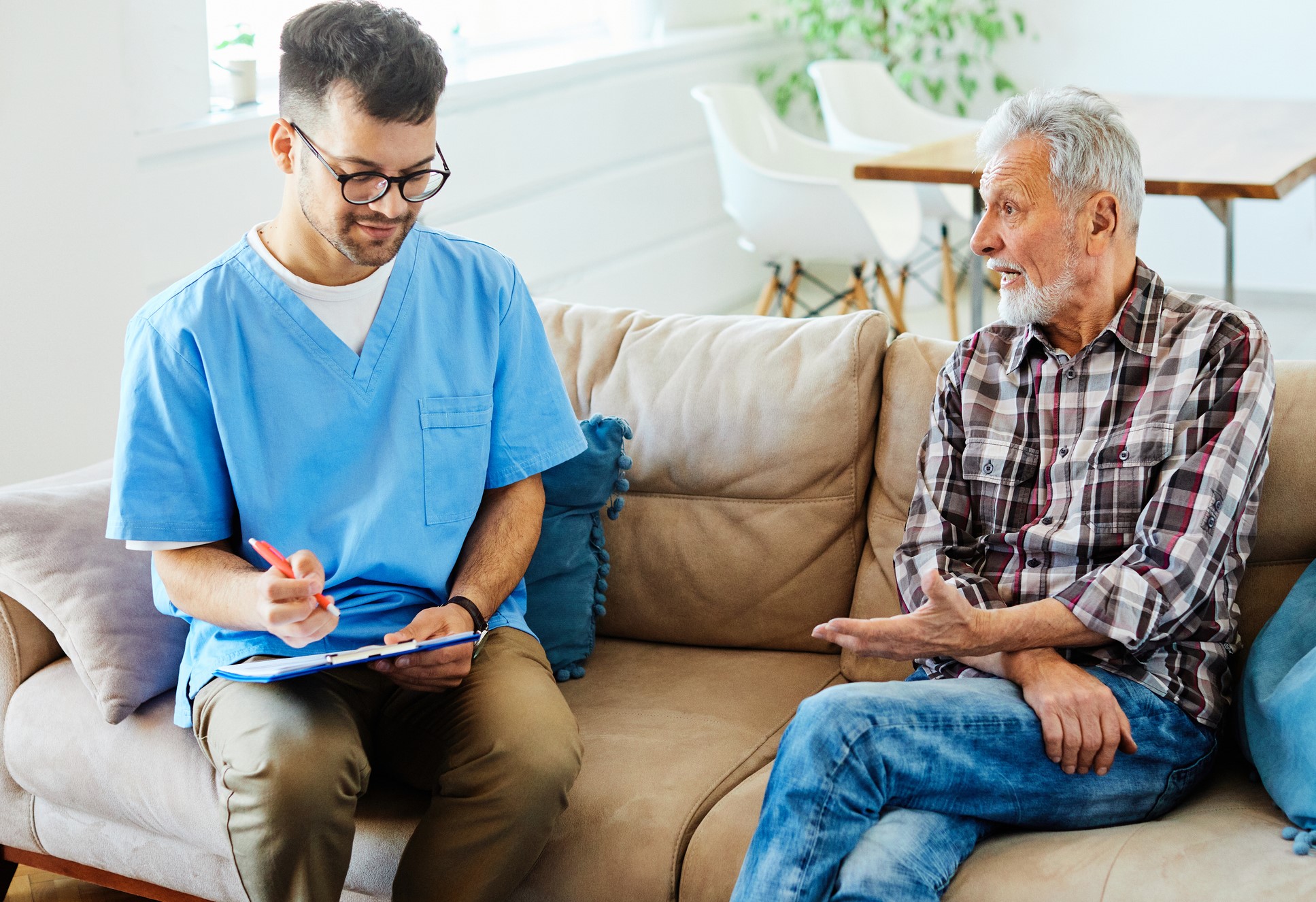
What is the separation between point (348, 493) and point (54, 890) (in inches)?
39.4

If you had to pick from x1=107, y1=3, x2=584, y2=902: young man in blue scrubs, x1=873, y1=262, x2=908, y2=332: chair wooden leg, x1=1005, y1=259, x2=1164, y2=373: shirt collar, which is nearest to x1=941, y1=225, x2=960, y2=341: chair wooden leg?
x1=873, y1=262, x2=908, y2=332: chair wooden leg

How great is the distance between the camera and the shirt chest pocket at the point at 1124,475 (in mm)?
1569

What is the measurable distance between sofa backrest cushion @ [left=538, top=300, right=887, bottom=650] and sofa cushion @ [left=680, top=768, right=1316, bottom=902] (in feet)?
1.57

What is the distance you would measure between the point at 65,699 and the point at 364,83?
0.93 metres

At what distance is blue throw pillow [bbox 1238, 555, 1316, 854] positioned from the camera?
4.62ft

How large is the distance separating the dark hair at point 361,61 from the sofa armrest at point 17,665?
0.81 metres

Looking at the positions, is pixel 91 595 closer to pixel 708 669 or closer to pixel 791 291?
pixel 708 669

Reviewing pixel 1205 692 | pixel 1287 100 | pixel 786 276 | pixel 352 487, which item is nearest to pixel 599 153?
pixel 786 276

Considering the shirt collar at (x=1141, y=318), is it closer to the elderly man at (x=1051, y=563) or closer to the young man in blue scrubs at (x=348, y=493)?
the elderly man at (x=1051, y=563)

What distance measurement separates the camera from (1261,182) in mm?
2990

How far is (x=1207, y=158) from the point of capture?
10.9ft

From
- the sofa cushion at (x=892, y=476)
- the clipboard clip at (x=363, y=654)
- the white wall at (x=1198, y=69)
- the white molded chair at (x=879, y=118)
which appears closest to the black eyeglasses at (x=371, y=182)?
the clipboard clip at (x=363, y=654)

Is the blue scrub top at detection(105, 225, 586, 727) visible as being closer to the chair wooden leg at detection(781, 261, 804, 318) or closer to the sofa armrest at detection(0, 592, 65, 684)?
the sofa armrest at detection(0, 592, 65, 684)

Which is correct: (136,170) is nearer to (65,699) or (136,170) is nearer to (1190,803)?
(65,699)
